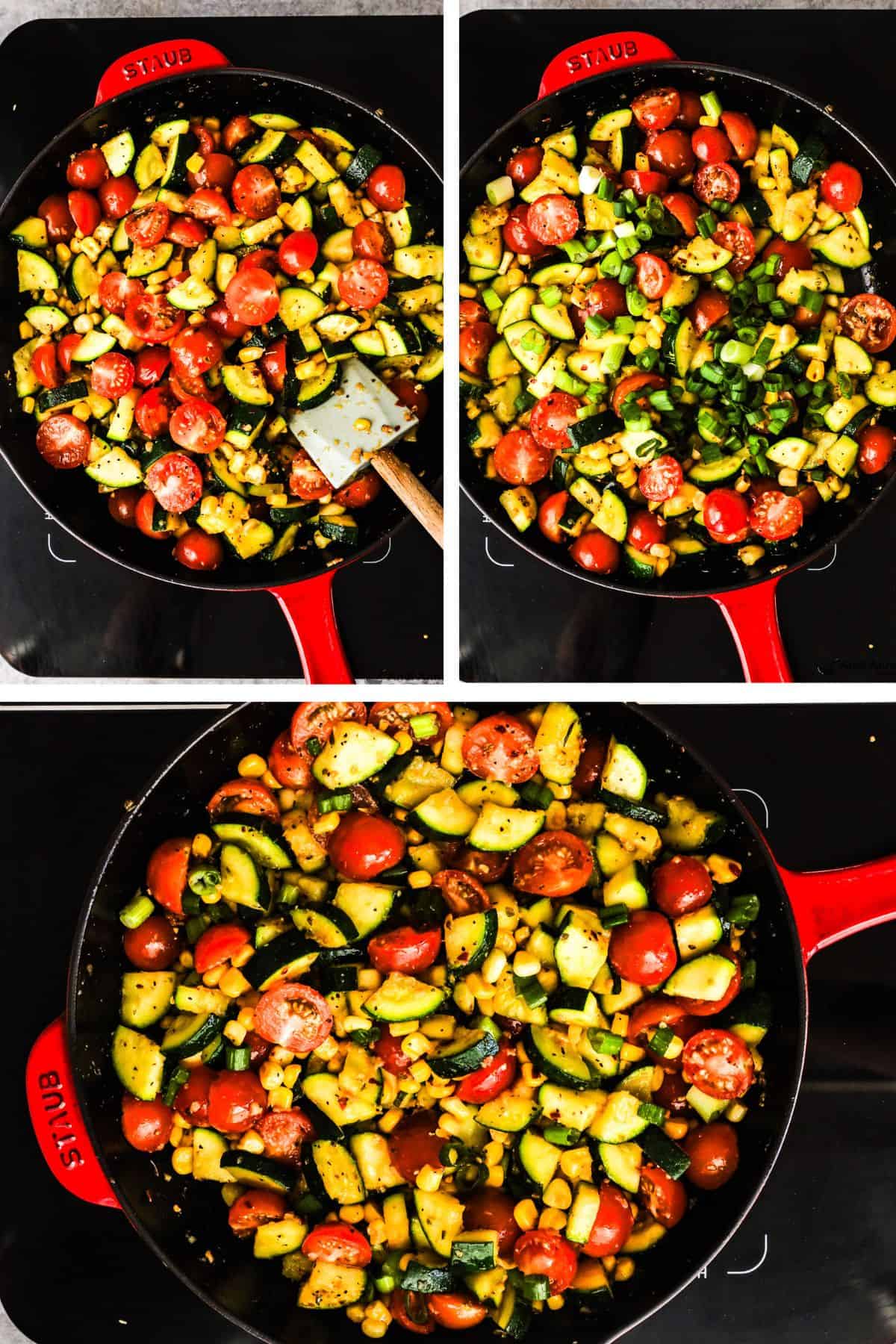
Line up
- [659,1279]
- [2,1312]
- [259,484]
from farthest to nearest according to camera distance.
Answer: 1. [2,1312]
2. [259,484]
3. [659,1279]

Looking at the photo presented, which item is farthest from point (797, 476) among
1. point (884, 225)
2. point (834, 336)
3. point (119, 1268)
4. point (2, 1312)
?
point (2, 1312)

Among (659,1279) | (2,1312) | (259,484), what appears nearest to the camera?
(659,1279)

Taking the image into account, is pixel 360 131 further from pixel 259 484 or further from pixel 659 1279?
pixel 659 1279

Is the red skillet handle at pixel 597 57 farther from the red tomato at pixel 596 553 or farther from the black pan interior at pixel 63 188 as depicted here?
the red tomato at pixel 596 553

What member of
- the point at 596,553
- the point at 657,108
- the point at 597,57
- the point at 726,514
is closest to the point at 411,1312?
the point at 596,553

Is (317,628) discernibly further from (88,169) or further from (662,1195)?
(662,1195)

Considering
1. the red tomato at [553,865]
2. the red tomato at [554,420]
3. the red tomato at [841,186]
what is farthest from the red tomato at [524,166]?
the red tomato at [553,865]
